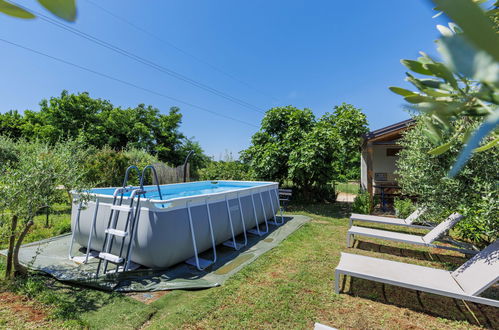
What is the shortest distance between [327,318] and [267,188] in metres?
4.86

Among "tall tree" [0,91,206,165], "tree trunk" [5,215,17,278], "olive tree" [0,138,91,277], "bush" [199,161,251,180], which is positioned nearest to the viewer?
"olive tree" [0,138,91,277]

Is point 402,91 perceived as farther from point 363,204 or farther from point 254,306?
point 363,204

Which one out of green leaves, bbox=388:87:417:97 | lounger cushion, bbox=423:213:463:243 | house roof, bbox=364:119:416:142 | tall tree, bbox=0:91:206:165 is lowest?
lounger cushion, bbox=423:213:463:243

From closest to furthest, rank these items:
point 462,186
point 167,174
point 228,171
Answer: point 462,186 → point 167,174 → point 228,171

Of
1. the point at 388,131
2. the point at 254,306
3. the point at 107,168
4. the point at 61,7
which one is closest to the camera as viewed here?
the point at 61,7

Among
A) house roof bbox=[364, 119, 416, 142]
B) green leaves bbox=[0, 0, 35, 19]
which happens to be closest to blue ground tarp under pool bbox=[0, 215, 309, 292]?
green leaves bbox=[0, 0, 35, 19]

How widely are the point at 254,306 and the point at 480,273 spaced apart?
123 inches

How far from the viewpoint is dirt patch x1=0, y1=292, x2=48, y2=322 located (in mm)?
2930

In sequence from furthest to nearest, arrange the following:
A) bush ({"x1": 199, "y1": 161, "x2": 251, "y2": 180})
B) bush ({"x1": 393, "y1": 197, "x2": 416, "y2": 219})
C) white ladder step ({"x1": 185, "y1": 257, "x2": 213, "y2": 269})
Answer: bush ({"x1": 199, "y1": 161, "x2": 251, "y2": 180}), bush ({"x1": 393, "y1": 197, "x2": 416, "y2": 219}), white ladder step ({"x1": 185, "y1": 257, "x2": 213, "y2": 269})

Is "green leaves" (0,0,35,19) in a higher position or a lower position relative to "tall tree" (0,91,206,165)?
lower

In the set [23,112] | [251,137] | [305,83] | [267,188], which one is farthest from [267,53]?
[23,112]

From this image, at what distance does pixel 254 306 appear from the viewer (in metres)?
3.34

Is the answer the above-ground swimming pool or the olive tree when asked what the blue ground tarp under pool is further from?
the olive tree

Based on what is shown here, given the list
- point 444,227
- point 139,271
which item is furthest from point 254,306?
point 444,227
